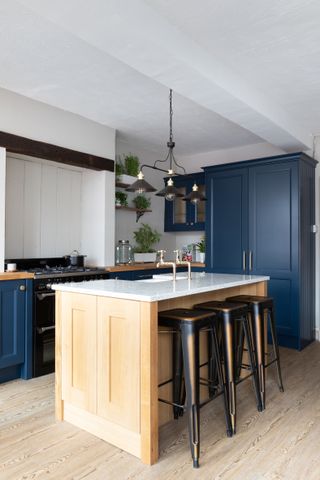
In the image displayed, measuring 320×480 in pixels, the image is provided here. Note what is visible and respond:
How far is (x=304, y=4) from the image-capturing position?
220 centimetres

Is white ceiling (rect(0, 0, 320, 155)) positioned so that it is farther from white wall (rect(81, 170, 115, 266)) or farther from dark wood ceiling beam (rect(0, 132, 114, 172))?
white wall (rect(81, 170, 115, 266))

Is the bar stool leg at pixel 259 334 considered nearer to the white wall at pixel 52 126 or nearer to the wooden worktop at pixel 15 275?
the wooden worktop at pixel 15 275

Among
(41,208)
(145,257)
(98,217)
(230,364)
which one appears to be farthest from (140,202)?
(230,364)

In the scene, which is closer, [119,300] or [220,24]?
[119,300]

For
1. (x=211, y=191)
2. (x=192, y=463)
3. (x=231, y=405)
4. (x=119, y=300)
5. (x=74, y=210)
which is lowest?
(x=192, y=463)

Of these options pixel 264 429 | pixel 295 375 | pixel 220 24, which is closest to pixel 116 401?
pixel 264 429

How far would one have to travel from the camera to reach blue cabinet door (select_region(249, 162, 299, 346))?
4320mm

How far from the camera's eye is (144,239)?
550 cm

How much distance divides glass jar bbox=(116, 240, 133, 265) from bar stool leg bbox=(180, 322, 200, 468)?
2843 mm

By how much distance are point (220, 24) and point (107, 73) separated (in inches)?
44.0

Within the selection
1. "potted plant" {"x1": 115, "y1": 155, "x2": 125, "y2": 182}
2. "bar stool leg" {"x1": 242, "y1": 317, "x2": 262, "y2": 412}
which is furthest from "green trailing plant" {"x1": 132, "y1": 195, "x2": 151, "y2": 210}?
"bar stool leg" {"x1": 242, "y1": 317, "x2": 262, "y2": 412}

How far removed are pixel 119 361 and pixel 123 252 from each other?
2842mm

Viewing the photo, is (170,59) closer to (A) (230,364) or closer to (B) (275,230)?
(A) (230,364)

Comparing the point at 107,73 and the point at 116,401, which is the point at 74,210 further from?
the point at 116,401
